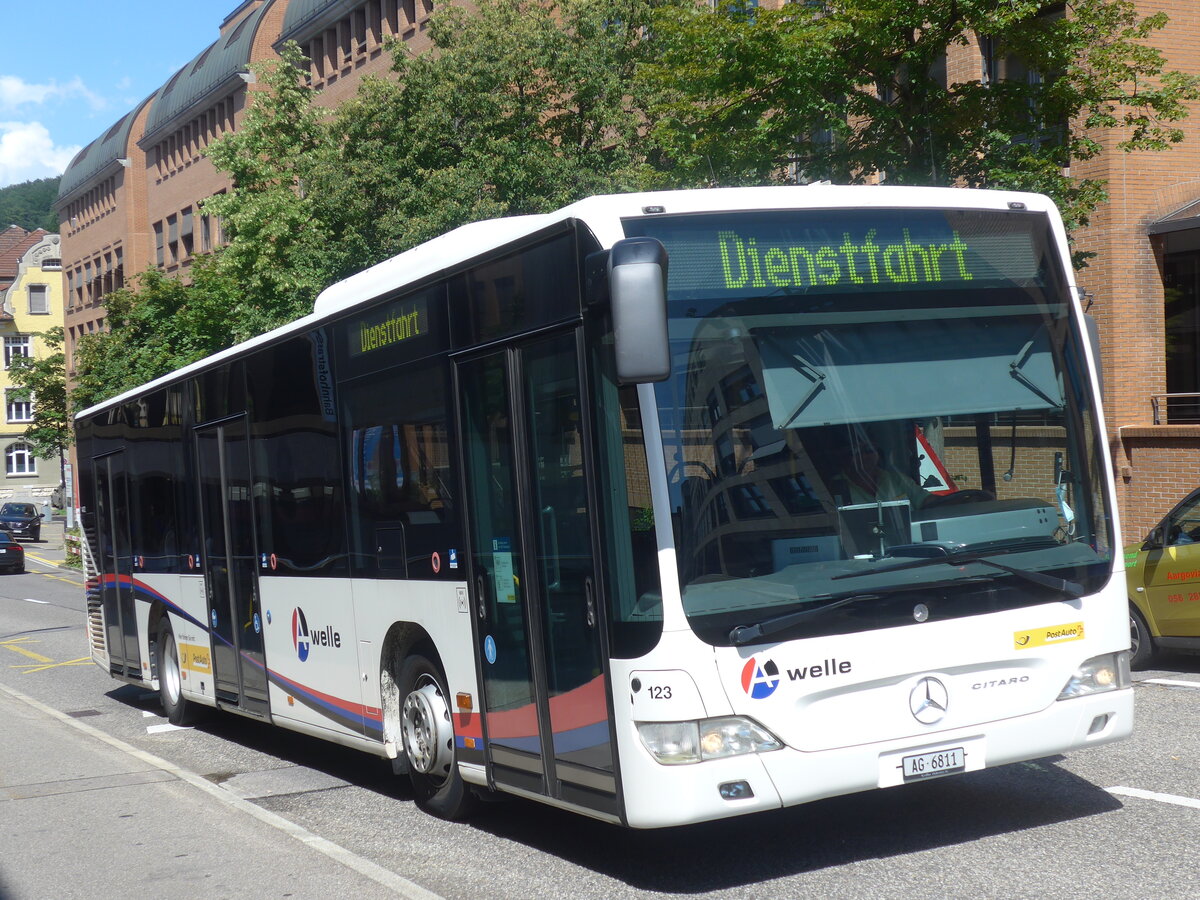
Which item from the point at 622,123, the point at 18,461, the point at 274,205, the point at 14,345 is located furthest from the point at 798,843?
the point at 14,345

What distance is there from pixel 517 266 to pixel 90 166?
8231cm

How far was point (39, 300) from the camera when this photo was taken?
3834 inches

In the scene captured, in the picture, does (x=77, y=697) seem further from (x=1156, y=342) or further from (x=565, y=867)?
(x=1156, y=342)

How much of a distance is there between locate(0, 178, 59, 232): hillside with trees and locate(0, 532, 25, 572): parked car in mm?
79635

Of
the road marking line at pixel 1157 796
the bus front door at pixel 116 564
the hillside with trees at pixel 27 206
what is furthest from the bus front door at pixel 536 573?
the hillside with trees at pixel 27 206

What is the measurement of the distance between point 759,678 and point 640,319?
1536 millimetres

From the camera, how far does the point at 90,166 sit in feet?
270

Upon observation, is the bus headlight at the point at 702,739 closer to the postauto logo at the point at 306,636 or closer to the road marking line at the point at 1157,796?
the road marking line at the point at 1157,796

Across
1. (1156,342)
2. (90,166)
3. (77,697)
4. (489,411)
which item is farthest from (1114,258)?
(90,166)

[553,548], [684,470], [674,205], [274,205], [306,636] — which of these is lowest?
[306,636]

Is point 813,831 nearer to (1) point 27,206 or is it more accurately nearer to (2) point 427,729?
(2) point 427,729

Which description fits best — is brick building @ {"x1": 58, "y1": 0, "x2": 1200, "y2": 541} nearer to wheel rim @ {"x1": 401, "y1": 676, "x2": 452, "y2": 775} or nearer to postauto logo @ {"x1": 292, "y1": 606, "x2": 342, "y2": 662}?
postauto logo @ {"x1": 292, "y1": 606, "x2": 342, "y2": 662}

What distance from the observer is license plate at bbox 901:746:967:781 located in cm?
598

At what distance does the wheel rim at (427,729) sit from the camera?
771 cm
